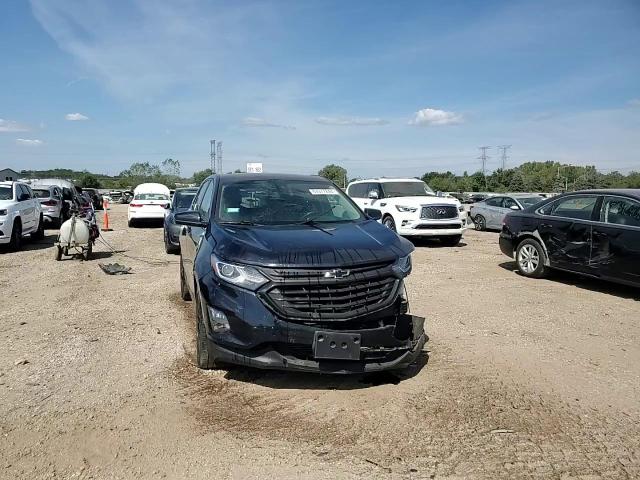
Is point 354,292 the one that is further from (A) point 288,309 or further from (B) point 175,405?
(B) point 175,405

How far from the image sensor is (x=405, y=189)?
15.1 m

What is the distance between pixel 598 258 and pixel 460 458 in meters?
5.67

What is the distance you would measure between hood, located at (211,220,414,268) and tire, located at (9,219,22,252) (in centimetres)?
1024

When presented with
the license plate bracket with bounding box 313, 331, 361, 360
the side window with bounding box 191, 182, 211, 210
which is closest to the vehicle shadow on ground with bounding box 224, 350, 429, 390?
the license plate bracket with bounding box 313, 331, 361, 360

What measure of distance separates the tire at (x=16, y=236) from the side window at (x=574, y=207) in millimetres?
11836

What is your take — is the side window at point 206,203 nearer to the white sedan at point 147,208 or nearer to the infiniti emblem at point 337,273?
the infiniti emblem at point 337,273

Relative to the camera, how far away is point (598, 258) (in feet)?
25.4

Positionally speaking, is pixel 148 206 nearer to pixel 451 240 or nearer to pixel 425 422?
pixel 451 240

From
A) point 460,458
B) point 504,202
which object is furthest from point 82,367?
point 504,202

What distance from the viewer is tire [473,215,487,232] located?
20578 millimetres

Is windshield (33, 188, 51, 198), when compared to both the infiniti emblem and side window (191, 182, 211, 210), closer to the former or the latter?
side window (191, 182, 211, 210)

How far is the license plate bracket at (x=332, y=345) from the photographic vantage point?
147 inches

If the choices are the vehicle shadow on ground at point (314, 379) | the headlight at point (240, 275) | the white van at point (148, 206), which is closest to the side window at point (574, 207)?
the vehicle shadow on ground at point (314, 379)

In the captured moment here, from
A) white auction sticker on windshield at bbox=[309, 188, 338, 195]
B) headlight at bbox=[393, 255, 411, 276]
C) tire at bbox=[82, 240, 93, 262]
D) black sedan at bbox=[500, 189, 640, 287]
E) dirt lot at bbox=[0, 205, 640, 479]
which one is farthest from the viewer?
tire at bbox=[82, 240, 93, 262]
